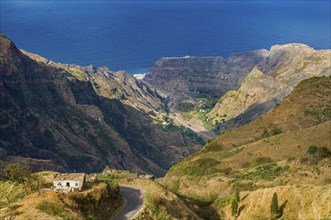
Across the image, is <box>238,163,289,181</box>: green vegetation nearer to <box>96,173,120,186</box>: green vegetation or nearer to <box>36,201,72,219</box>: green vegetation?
<box>96,173,120,186</box>: green vegetation

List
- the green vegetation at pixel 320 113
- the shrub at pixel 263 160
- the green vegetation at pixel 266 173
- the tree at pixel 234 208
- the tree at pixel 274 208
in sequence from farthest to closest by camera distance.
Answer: the green vegetation at pixel 320 113, the shrub at pixel 263 160, the green vegetation at pixel 266 173, the tree at pixel 234 208, the tree at pixel 274 208

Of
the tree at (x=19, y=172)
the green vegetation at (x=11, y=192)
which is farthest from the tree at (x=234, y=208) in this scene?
the green vegetation at (x=11, y=192)

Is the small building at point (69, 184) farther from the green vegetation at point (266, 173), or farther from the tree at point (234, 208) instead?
the green vegetation at point (266, 173)

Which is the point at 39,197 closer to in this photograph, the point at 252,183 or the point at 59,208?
the point at 59,208

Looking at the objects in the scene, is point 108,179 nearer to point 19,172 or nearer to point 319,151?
point 19,172

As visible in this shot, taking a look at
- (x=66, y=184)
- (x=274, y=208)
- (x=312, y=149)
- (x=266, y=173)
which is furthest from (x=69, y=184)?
(x=312, y=149)

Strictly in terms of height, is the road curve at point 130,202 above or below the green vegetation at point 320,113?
below

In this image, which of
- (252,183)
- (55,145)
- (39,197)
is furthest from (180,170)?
(55,145)

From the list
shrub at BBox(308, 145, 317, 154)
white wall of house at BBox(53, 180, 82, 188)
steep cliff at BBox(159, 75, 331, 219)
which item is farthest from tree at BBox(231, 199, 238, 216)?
shrub at BBox(308, 145, 317, 154)
